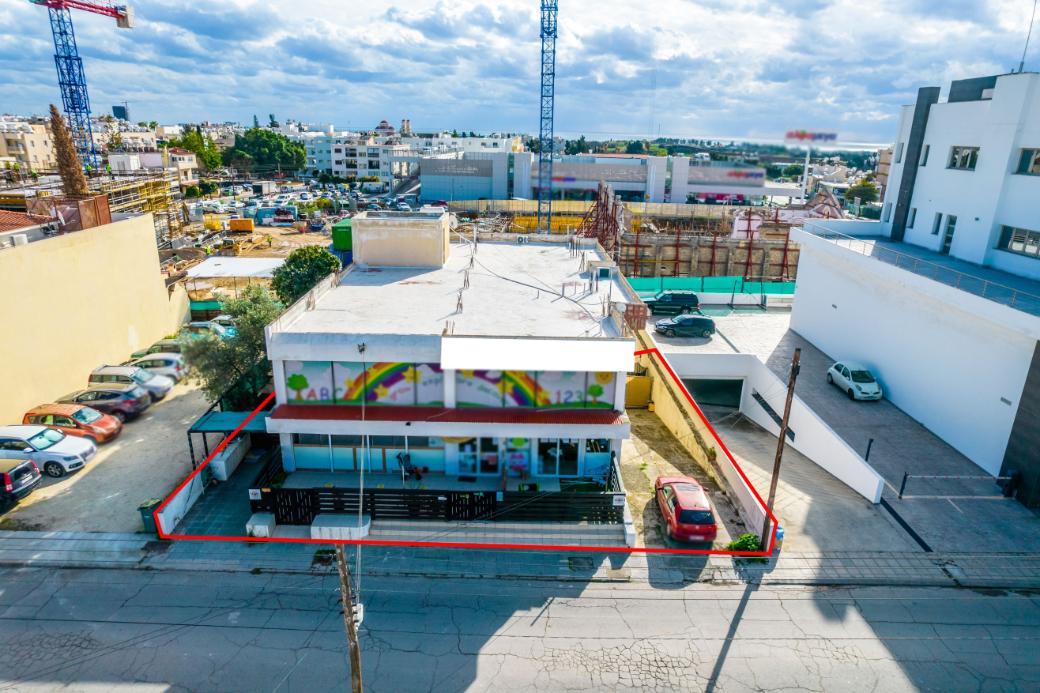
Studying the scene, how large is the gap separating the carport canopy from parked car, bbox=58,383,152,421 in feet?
16.6

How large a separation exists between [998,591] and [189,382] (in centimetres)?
2945

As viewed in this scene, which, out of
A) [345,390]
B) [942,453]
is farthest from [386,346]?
[942,453]

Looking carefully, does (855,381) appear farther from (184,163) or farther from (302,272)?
(184,163)

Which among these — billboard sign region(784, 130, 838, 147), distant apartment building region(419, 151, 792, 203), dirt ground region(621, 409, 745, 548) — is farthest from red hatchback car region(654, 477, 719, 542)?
distant apartment building region(419, 151, 792, 203)

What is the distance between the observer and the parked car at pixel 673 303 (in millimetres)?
33438

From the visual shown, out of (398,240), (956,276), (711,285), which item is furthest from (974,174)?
(398,240)

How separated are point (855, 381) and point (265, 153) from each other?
127684 millimetres

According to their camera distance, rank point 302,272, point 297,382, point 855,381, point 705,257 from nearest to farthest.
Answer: point 297,382
point 855,381
point 302,272
point 705,257

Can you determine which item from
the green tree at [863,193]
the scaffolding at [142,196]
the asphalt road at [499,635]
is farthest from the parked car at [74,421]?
the green tree at [863,193]

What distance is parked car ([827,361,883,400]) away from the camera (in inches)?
941

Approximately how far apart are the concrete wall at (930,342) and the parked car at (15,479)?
29.3 metres

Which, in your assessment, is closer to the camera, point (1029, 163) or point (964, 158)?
point (1029, 163)

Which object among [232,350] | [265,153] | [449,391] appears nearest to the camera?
[449,391]

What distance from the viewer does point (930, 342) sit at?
71.7 ft
